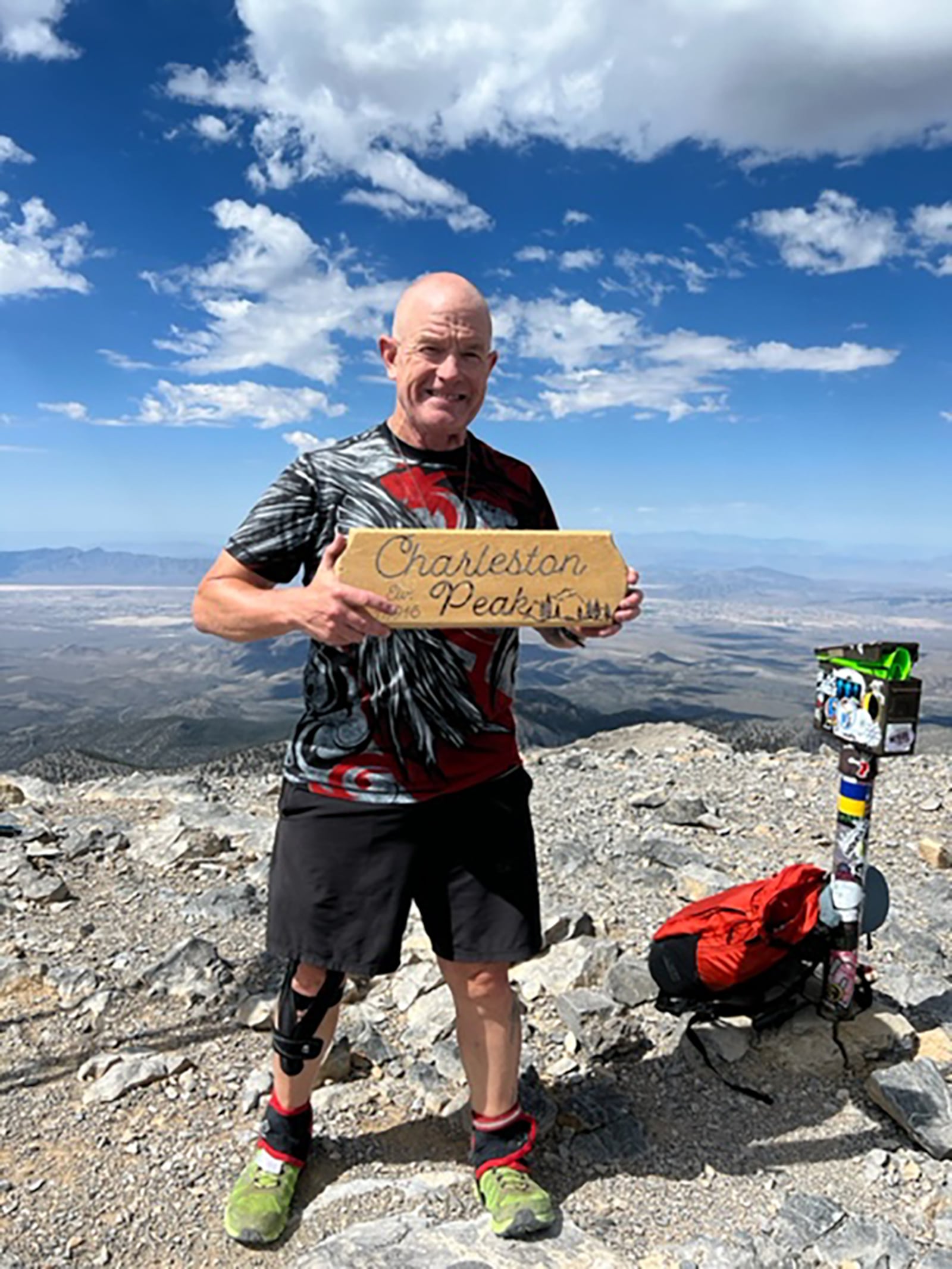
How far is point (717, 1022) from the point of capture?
427 cm

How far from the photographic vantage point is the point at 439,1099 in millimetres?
3816

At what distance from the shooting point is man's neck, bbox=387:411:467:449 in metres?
2.84

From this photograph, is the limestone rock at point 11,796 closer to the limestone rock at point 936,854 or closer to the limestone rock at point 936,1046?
the limestone rock at point 936,1046

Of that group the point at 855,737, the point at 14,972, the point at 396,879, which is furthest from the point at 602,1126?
the point at 14,972

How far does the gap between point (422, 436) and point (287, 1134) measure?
2.56m

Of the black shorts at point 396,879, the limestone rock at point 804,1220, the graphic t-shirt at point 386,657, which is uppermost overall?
the graphic t-shirt at point 386,657

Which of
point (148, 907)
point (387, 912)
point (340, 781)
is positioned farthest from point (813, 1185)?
point (148, 907)

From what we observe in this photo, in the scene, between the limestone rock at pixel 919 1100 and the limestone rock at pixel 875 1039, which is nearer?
the limestone rock at pixel 919 1100

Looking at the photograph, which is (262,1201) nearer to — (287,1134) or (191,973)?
(287,1134)

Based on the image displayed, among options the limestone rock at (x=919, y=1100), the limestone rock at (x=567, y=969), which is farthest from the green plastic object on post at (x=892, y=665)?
the limestone rock at (x=567, y=969)

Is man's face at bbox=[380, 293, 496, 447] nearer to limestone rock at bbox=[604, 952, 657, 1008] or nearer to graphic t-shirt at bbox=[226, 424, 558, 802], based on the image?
graphic t-shirt at bbox=[226, 424, 558, 802]

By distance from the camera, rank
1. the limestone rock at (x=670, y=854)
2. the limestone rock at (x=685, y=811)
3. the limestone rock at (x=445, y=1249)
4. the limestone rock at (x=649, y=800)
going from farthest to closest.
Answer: the limestone rock at (x=649, y=800), the limestone rock at (x=685, y=811), the limestone rock at (x=670, y=854), the limestone rock at (x=445, y=1249)

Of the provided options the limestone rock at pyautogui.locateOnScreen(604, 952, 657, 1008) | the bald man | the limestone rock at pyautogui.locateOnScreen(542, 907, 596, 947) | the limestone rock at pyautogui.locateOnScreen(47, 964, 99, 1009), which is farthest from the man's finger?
the limestone rock at pyautogui.locateOnScreen(47, 964, 99, 1009)

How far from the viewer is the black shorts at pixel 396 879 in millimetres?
2848
